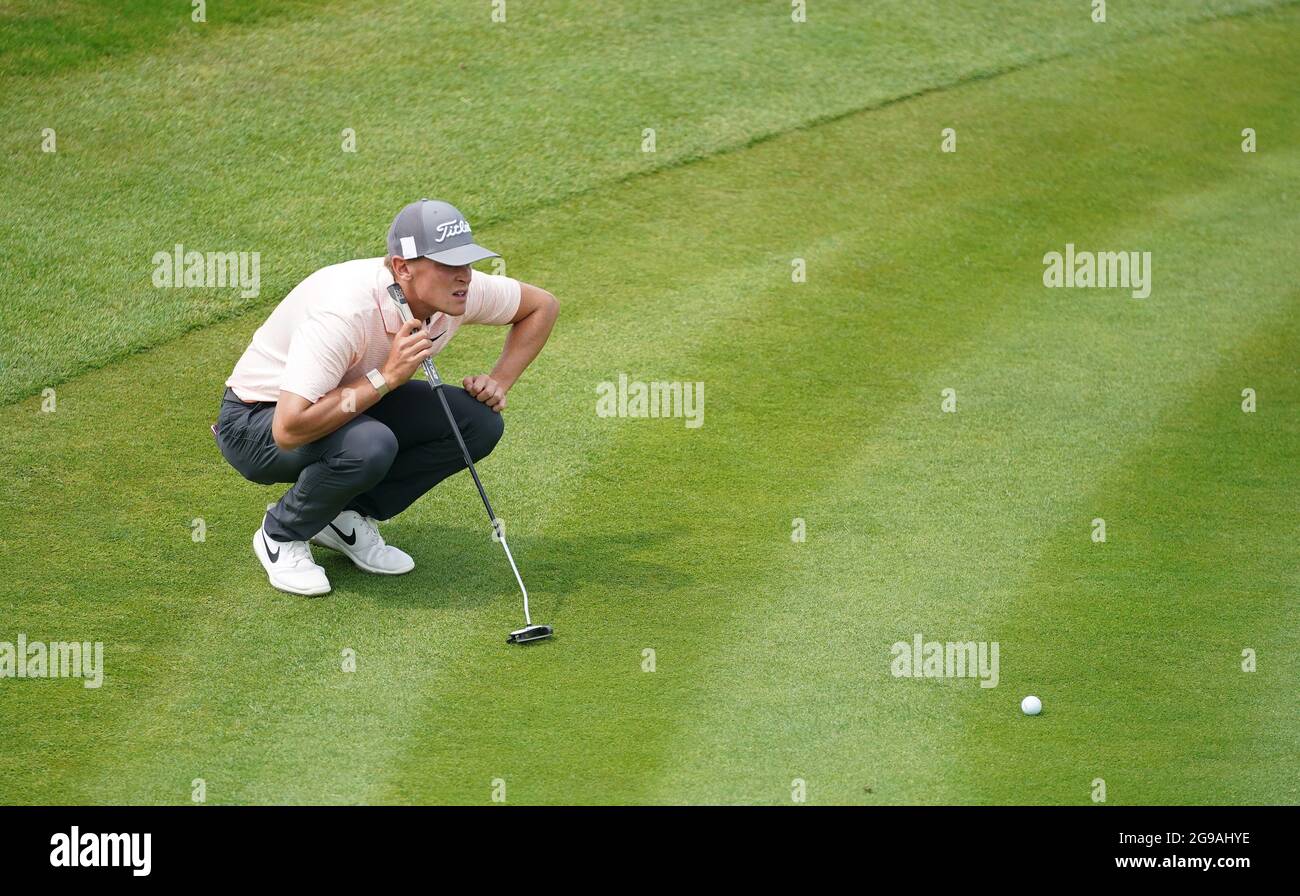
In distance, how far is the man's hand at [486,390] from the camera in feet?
24.8

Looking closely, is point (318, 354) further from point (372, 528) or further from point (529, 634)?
point (529, 634)

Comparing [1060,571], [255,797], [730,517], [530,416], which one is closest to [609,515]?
[730,517]

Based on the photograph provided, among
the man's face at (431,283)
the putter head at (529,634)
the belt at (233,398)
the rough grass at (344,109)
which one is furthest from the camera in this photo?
the rough grass at (344,109)

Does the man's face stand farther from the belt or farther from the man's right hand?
the belt

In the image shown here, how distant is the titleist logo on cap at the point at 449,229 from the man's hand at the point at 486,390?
989mm

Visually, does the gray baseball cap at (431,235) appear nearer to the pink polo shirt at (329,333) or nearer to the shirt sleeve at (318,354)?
the pink polo shirt at (329,333)

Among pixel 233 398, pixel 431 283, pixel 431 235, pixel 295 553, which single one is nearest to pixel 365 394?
pixel 431 283

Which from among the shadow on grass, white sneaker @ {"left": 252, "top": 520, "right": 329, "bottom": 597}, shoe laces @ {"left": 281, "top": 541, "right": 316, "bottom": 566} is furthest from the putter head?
shoe laces @ {"left": 281, "top": 541, "right": 316, "bottom": 566}

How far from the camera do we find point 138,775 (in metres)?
5.96

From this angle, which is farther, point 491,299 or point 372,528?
point 372,528

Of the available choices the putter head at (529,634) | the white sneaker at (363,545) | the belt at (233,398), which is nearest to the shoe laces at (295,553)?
the white sneaker at (363,545)

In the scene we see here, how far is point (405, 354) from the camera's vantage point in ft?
22.0

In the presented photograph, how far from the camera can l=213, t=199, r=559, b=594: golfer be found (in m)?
6.73

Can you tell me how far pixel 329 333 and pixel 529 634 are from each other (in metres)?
1.73
